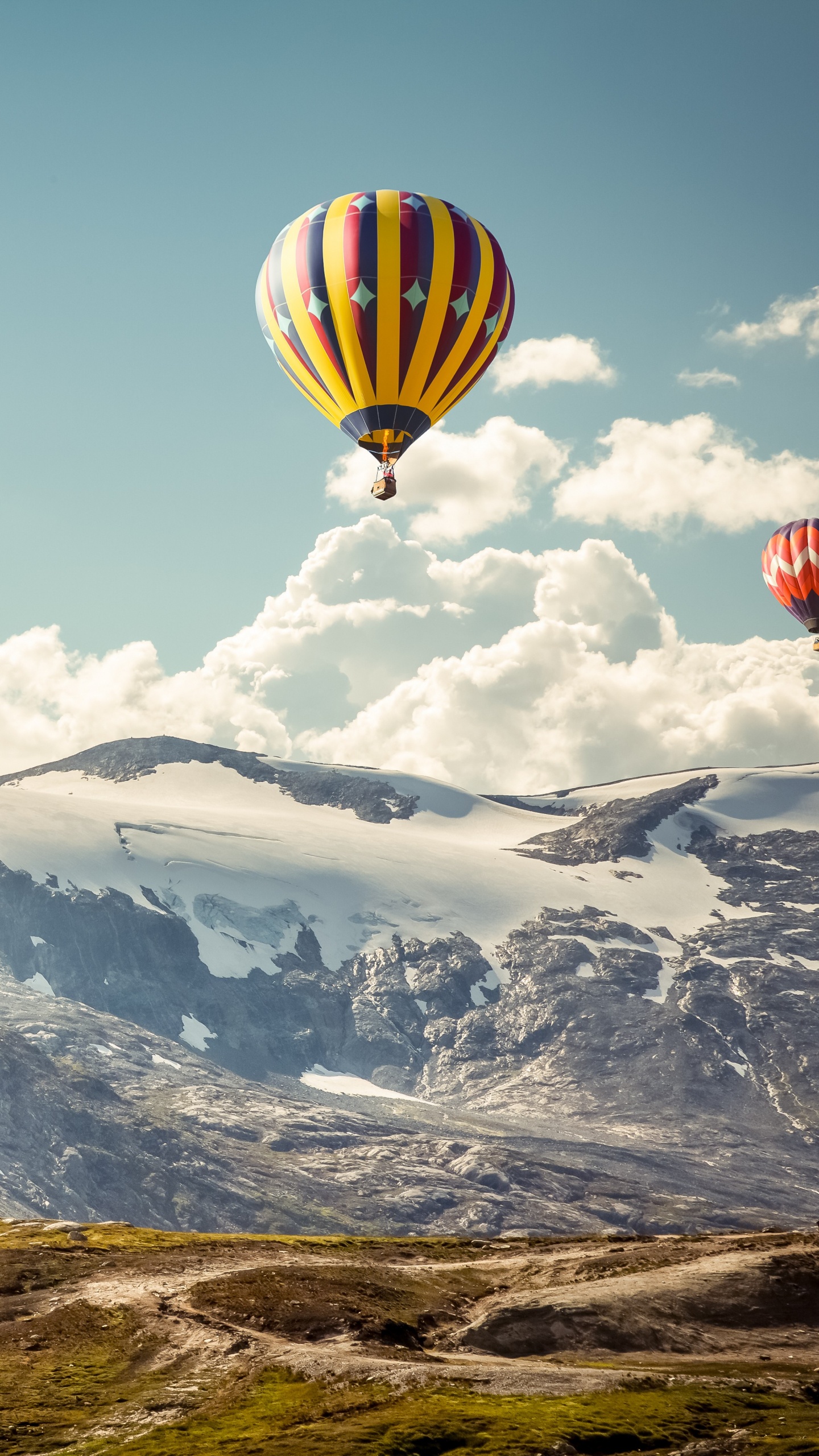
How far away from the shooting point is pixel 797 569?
123500mm

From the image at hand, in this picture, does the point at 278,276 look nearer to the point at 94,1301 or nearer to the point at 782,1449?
the point at 94,1301

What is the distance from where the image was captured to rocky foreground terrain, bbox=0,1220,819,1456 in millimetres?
35594

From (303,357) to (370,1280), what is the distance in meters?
55.5

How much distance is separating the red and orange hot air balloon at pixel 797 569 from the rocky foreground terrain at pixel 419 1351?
7169 centimetres

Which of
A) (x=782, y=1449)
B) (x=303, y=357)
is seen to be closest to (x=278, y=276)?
(x=303, y=357)

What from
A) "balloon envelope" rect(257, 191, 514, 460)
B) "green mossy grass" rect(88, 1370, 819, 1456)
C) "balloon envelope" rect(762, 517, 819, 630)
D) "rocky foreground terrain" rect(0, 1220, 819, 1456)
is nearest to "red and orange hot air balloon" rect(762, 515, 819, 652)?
"balloon envelope" rect(762, 517, 819, 630)

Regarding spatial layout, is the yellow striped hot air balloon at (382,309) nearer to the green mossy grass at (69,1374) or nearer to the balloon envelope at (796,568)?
the green mossy grass at (69,1374)

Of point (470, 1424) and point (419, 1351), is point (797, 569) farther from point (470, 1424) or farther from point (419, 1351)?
point (470, 1424)

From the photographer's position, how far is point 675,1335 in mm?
47562

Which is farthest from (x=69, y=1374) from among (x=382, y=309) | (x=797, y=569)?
(x=797, y=569)

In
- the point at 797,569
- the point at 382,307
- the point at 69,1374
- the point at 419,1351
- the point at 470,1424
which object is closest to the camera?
the point at 470,1424

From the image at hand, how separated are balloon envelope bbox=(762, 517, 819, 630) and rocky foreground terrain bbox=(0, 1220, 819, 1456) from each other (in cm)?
7196

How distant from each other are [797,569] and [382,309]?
63.3m

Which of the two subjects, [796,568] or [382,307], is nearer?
[382,307]
